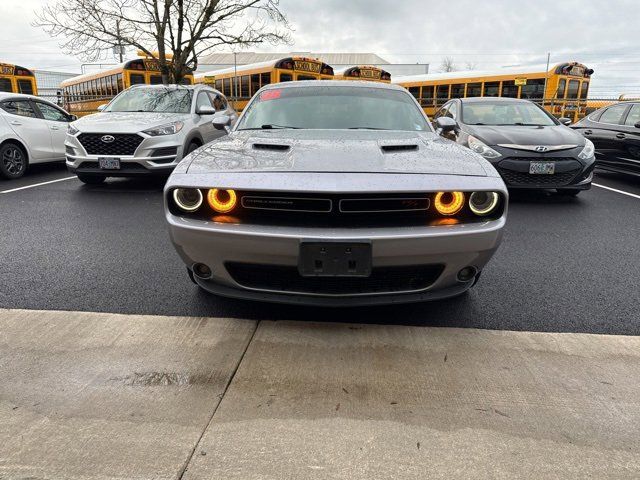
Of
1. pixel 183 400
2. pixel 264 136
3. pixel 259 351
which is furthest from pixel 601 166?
pixel 183 400

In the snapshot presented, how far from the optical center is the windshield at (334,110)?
3.67 meters

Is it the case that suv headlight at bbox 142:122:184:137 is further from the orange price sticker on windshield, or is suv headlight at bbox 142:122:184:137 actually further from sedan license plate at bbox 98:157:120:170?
the orange price sticker on windshield

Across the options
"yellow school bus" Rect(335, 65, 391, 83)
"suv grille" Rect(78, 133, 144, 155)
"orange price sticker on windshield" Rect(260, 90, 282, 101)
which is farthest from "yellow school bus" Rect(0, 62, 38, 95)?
"orange price sticker on windshield" Rect(260, 90, 282, 101)

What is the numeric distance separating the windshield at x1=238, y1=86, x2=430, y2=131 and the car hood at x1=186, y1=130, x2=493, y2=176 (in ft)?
1.21

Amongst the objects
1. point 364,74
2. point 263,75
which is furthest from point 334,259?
point 364,74

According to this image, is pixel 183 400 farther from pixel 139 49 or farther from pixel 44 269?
pixel 139 49

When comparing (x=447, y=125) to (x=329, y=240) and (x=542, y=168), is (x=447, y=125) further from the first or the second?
(x=542, y=168)

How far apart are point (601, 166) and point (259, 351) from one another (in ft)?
26.9

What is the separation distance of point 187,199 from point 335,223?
0.83 m

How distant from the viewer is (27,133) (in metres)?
8.09

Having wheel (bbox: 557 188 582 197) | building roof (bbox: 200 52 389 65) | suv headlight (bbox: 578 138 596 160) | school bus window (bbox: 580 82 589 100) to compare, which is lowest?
wheel (bbox: 557 188 582 197)

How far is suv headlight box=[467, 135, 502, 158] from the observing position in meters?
6.23

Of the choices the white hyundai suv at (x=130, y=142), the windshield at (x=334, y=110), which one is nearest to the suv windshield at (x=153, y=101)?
the white hyundai suv at (x=130, y=142)

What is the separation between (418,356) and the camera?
2467 mm
